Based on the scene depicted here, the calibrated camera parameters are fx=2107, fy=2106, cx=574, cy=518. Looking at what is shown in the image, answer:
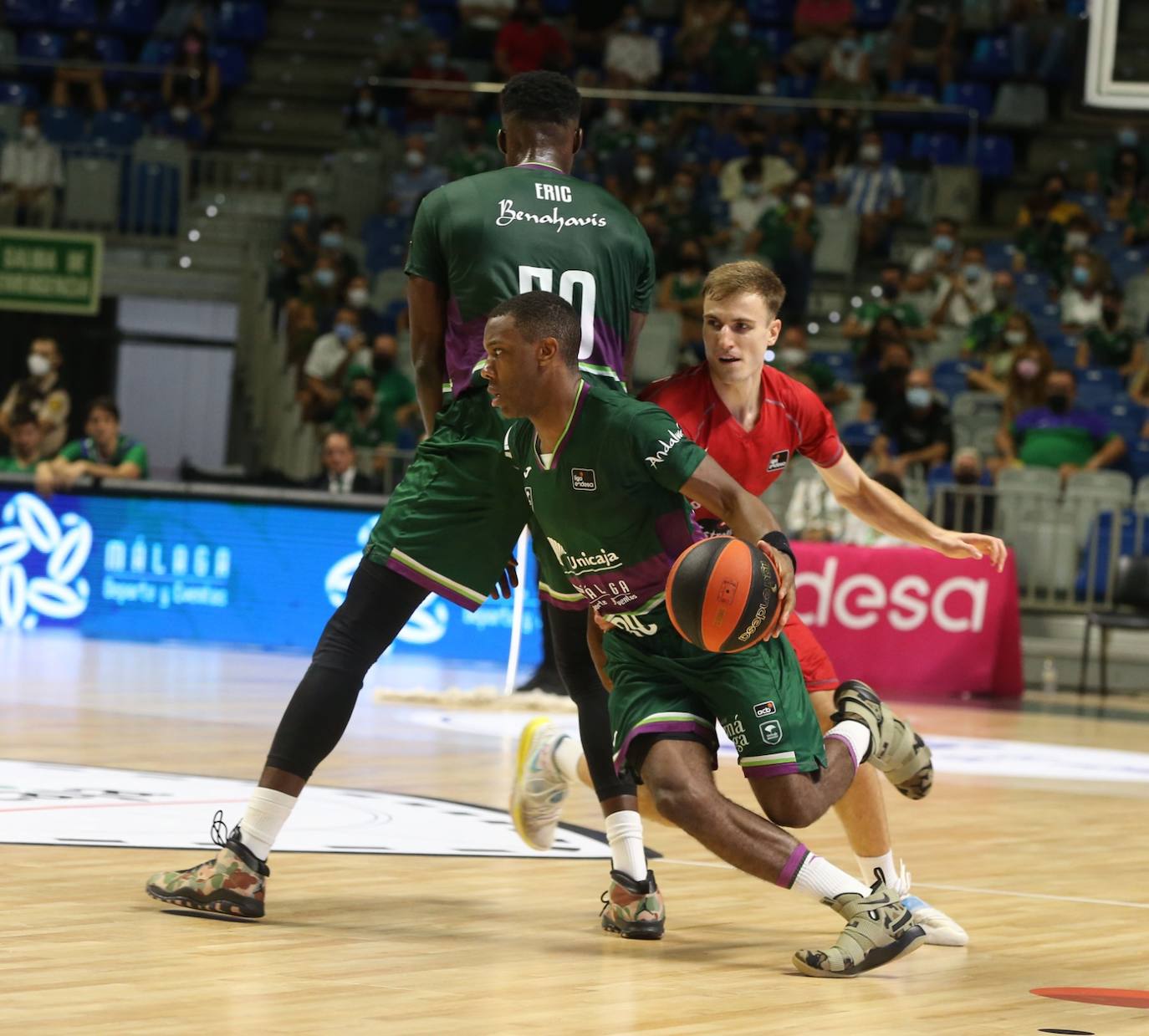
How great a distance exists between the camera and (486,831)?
6914 millimetres

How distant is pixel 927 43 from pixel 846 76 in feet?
3.76

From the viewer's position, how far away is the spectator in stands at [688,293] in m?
18.2

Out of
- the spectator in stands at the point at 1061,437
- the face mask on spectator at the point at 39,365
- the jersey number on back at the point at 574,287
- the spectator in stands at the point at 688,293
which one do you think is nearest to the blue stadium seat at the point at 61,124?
the face mask on spectator at the point at 39,365

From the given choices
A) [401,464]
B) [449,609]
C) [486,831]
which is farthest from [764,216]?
[486,831]

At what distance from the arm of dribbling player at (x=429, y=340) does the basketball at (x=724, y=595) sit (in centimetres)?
97

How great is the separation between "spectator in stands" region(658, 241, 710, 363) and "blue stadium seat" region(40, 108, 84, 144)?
22.7 feet

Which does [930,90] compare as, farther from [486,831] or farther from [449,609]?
[486,831]

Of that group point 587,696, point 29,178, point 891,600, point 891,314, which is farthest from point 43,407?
point 587,696

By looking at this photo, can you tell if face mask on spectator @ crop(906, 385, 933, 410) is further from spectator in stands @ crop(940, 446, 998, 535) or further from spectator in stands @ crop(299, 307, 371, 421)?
spectator in stands @ crop(299, 307, 371, 421)

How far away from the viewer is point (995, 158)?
21609 millimetres

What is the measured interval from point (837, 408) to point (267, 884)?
486 inches

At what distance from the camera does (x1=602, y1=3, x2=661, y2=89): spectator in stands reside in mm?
22406

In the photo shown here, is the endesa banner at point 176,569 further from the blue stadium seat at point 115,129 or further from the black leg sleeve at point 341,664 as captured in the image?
the black leg sleeve at point 341,664

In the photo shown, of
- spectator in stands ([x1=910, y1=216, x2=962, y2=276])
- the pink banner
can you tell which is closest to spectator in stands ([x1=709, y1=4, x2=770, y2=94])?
spectator in stands ([x1=910, y1=216, x2=962, y2=276])
